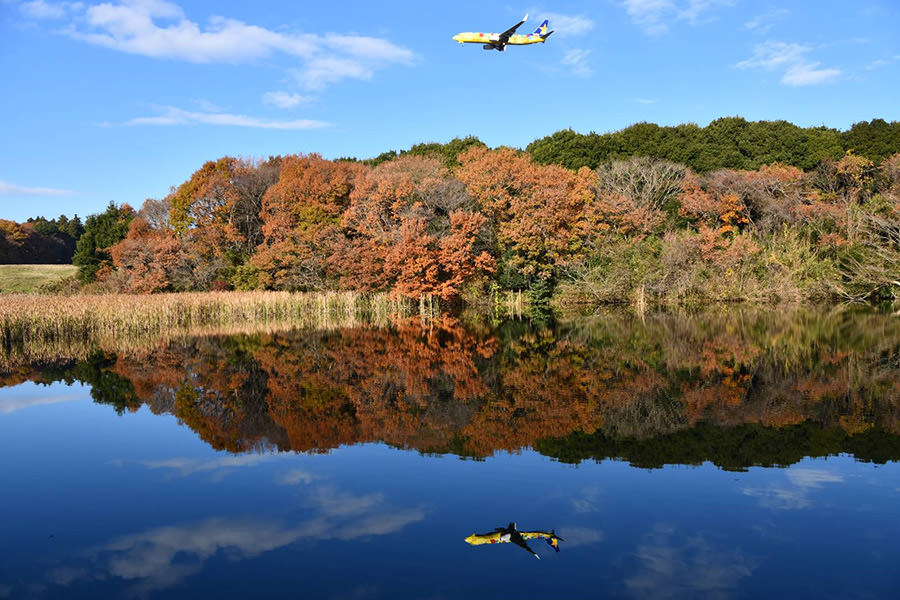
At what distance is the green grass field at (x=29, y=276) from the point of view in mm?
46562

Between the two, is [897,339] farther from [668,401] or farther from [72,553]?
[72,553]

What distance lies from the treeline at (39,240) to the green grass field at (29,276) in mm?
14464

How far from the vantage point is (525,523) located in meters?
6.03

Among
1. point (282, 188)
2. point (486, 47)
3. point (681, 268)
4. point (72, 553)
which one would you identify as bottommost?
point (72, 553)

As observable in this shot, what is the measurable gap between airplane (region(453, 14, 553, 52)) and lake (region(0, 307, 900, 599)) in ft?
35.6

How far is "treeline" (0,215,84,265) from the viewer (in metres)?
64.4

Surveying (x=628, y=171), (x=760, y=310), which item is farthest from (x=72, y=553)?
(x=628, y=171)

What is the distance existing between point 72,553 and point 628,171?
40.4 m

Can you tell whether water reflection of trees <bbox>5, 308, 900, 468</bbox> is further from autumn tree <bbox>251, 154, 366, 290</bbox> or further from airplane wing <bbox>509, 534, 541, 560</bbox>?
autumn tree <bbox>251, 154, 366, 290</bbox>

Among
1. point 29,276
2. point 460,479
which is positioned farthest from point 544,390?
point 29,276

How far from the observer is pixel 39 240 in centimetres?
7031

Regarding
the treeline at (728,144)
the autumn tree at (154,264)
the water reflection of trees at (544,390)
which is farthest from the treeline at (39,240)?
the water reflection of trees at (544,390)

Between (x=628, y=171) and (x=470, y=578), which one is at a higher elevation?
(x=628, y=171)

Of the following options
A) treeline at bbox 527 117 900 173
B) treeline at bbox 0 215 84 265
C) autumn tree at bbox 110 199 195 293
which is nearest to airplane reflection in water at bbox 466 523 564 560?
autumn tree at bbox 110 199 195 293
